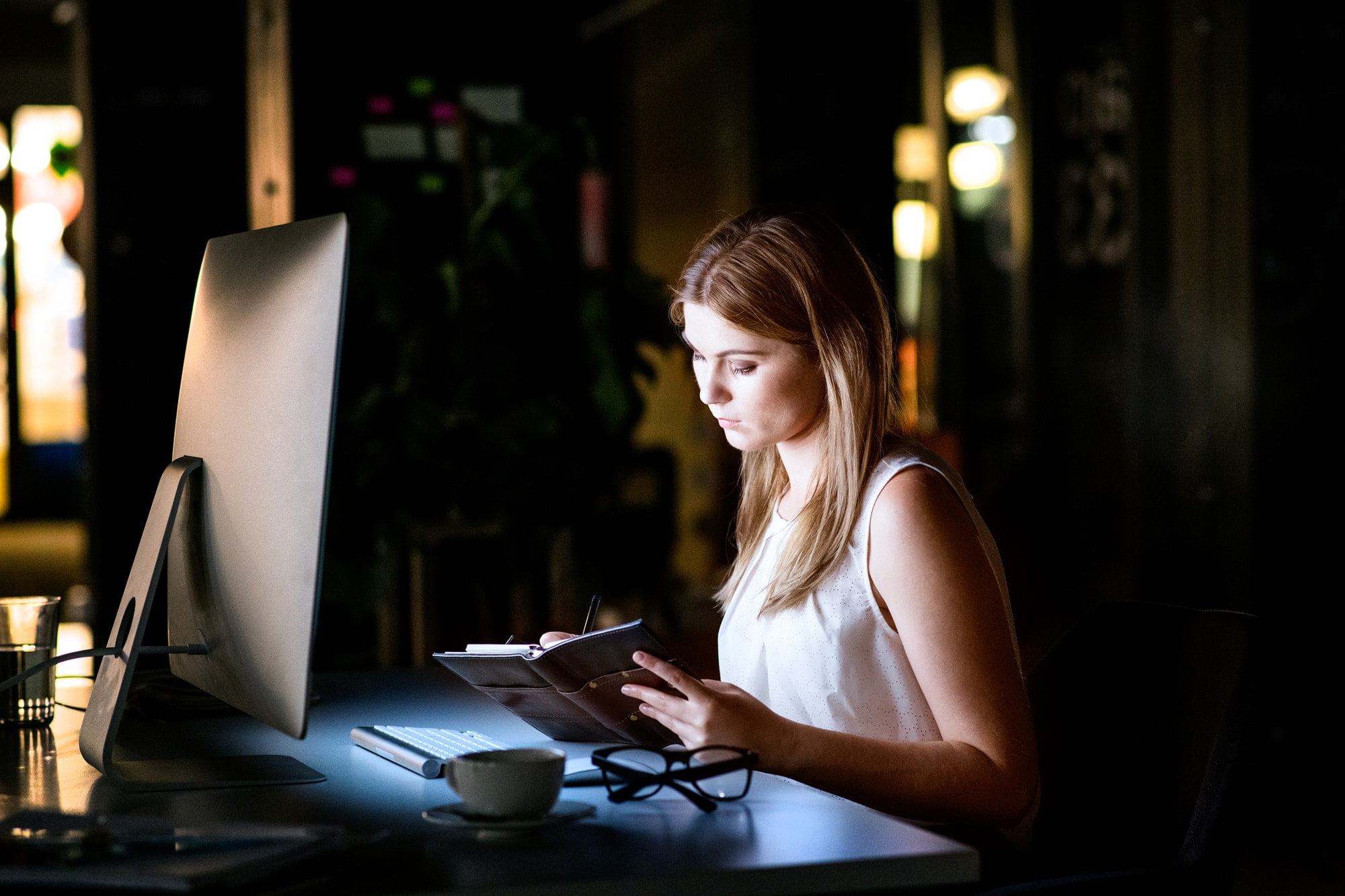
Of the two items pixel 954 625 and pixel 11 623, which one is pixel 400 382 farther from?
pixel 954 625

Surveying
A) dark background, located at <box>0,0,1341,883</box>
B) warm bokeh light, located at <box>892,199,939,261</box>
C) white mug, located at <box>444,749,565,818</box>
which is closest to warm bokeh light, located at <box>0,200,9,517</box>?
dark background, located at <box>0,0,1341,883</box>

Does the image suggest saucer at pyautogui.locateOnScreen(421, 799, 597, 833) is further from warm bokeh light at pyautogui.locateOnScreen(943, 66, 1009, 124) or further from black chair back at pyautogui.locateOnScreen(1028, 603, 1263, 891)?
warm bokeh light at pyautogui.locateOnScreen(943, 66, 1009, 124)

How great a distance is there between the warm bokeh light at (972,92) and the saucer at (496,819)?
18.2 ft

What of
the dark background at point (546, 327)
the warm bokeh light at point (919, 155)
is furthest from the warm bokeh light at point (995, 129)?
the dark background at point (546, 327)

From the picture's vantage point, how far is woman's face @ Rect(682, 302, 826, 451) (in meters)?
1.51

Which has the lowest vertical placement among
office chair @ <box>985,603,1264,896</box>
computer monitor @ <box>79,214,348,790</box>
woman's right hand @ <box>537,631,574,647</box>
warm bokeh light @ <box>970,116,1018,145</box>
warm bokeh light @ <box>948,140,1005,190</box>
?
office chair @ <box>985,603,1264,896</box>

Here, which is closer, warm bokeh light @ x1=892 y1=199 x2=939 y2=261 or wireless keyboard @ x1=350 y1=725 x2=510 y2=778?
wireless keyboard @ x1=350 y1=725 x2=510 y2=778

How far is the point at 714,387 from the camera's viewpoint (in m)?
1.54

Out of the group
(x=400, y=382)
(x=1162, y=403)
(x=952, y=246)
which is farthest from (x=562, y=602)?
(x=952, y=246)

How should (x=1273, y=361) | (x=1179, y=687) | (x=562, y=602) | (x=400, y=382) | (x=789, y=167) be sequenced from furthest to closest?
(x=789, y=167) < (x=1273, y=361) < (x=562, y=602) < (x=400, y=382) < (x=1179, y=687)

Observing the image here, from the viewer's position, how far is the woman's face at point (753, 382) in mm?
1508

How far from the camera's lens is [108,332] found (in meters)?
3.72

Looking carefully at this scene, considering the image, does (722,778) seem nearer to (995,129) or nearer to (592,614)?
(592,614)

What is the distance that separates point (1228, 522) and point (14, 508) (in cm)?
842
